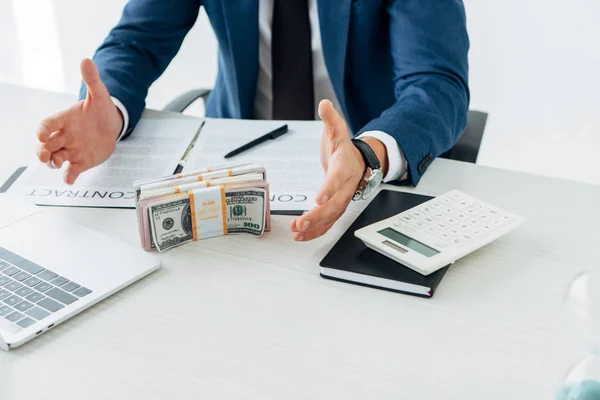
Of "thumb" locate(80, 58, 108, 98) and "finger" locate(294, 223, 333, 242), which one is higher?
"thumb" locate(80, 58, 108, 98)

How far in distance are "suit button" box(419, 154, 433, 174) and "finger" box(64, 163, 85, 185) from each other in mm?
524

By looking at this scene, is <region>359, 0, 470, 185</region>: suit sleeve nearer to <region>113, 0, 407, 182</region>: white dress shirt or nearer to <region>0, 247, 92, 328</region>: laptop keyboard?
<region>113, 0, 407, 182</region>: white dress shirt

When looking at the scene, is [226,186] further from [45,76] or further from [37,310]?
[45,76]

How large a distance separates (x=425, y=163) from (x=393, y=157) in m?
0.07

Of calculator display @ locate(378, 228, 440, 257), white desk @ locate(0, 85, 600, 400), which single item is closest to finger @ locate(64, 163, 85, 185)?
white desk @ locate(0, 85, 600, 400)

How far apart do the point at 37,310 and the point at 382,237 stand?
1.32ft

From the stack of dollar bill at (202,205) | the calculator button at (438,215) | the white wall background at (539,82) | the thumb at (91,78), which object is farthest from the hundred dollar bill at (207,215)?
the white wall background at (539,82)

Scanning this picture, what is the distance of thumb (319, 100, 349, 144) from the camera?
0.85 metres

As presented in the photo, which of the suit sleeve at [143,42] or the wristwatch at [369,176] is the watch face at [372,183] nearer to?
the wristwatch at [369,176]

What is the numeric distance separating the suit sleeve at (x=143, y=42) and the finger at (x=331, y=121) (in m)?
0.49

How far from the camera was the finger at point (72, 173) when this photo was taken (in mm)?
965

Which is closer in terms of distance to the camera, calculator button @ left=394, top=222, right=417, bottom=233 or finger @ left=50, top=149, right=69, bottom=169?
calculator button @ left=394, top=222, right=417, bottom=233

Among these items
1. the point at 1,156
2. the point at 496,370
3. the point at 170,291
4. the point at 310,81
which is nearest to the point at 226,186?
the point at 170,291

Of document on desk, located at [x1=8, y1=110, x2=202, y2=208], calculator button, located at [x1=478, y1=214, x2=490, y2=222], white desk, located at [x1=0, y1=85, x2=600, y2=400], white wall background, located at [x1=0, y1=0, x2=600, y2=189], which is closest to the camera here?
white desk, located at [x1=0, y1=85, x2=600, y2=400]
